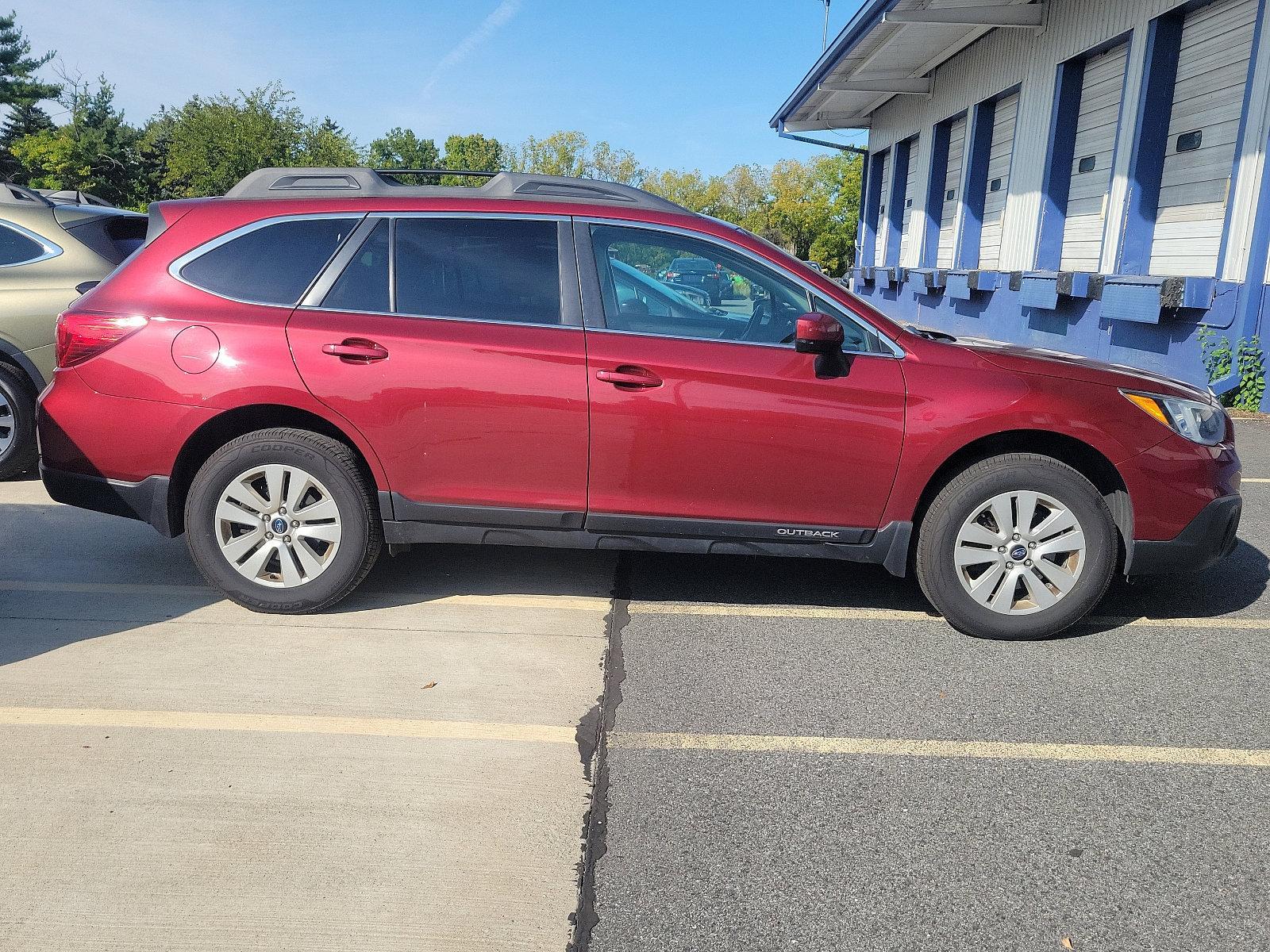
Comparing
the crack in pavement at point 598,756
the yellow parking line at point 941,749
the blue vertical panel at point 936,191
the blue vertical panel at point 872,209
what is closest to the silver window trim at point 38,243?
the crack in pavement at point 598,756

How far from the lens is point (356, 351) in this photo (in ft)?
14.1

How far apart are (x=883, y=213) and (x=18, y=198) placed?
72.9 ft

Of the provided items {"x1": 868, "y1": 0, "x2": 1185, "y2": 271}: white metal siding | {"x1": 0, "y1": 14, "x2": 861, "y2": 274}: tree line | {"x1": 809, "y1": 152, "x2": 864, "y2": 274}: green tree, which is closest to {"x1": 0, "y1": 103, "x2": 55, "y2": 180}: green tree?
{"x1": 0, "y1": 14, "x2": 861, "y2": 274}: tree line

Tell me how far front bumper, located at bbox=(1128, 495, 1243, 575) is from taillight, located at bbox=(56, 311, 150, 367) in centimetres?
434

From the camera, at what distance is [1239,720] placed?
12.1ft

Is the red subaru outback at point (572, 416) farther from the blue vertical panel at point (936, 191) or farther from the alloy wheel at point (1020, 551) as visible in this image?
the blue vertical panel at point (936, 191)

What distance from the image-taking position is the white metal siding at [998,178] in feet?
55.8

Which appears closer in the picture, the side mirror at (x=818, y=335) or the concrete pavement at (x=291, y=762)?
the concrete pavement at (x=291, y=762)

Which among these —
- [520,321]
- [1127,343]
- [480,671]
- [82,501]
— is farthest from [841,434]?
[1127,343]

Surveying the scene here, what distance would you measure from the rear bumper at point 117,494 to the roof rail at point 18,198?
3.44 metres

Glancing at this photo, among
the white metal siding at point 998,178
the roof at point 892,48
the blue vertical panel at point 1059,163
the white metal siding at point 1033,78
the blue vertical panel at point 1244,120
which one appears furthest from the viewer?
the white metal siding at point 998,178

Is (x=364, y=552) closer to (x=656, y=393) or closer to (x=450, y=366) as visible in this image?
(x=450, y=366)

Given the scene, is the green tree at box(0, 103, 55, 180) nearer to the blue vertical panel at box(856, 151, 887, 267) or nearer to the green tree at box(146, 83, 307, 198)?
the green tree at box(146, 83, 307, 198)

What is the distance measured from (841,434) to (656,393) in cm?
78
